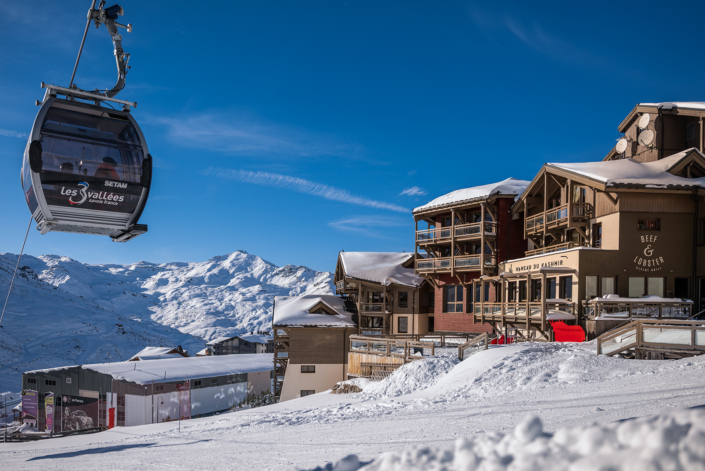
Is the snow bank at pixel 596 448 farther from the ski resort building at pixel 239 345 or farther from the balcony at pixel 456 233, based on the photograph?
the ski resort building at pixel 239 345

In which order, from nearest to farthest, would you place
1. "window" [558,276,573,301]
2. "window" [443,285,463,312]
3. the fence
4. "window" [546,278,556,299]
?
1. the fence
2. "window" [558,276,573,301]
3. "window" [546,278,556,299]
4. "window" [443,285,463,312]

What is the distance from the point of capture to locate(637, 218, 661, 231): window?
23.0m

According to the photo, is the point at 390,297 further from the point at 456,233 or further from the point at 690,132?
the point at 690,132

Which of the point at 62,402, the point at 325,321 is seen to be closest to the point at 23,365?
the point at 62,402

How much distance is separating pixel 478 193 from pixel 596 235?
10.1 metres

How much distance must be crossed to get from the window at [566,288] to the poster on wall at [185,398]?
1105 inches

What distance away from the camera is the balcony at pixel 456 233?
108 ft

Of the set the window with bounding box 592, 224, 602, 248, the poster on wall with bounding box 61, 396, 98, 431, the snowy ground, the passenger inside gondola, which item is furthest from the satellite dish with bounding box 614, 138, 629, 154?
the poster on wall with bounding box 61, 396, 98, 431

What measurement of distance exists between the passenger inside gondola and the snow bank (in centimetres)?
954

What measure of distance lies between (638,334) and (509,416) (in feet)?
25.1

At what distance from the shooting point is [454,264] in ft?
112

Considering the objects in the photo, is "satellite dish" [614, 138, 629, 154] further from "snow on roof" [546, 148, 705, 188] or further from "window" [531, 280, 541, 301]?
"window" [531, 280, 541, 301]

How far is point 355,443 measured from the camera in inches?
344

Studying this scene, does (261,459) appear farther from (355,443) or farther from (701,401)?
(701,401)
